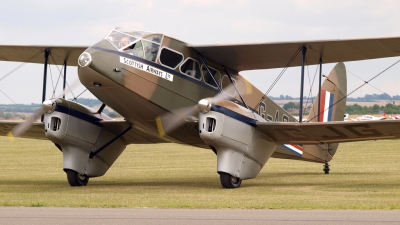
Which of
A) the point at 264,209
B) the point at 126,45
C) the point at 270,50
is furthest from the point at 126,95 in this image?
the point at 264,209

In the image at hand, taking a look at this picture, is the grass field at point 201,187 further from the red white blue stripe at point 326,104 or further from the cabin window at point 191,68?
the cabin window at point 191,68

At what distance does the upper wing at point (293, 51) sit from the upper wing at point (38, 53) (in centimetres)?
449

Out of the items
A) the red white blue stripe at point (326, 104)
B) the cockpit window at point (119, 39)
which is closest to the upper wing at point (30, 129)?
the cockpit window at point (119, 39)

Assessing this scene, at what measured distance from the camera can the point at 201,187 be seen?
789 inches

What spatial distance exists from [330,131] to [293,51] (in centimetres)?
264

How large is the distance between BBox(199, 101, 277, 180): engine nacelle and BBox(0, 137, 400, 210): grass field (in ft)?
2.33

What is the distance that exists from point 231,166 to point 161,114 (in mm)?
2488

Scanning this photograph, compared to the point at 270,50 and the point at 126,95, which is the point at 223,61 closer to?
the point at 270,50

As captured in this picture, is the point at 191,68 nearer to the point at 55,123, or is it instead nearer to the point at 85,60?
the point at 85,60

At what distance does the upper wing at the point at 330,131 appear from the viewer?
1880 centimetres

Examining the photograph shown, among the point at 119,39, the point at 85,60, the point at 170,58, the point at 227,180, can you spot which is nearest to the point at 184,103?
the point at 170,58

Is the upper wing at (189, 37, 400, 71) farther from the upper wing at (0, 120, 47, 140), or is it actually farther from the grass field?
the upper wing at (0, 120, 47, 140)

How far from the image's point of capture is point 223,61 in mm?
20625

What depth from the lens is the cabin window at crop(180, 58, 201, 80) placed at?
63.6 feet
